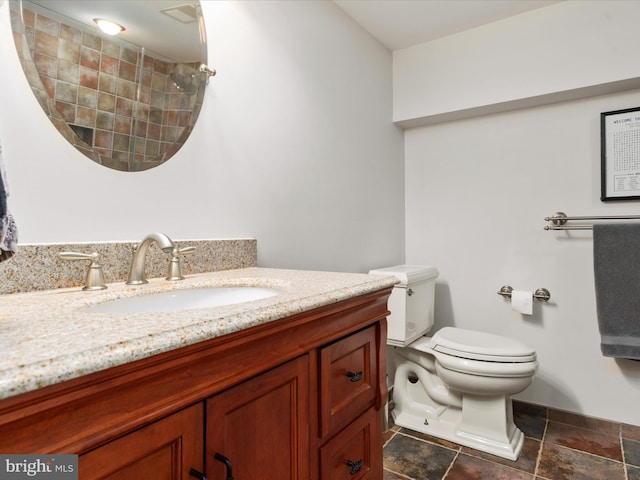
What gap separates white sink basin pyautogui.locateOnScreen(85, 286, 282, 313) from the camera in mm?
840

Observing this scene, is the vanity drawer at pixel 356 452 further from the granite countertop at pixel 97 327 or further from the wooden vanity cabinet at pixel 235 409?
the granite countertop at pixel 97 327

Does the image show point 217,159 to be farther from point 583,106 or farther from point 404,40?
point 583,106

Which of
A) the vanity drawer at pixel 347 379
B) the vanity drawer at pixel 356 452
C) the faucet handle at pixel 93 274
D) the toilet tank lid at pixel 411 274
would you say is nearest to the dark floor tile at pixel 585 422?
the toilet tank lid at pixel 411 274

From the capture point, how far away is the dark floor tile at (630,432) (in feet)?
6.00

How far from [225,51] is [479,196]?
5.56 ft

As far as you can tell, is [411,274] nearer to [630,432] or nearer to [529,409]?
[529,409]

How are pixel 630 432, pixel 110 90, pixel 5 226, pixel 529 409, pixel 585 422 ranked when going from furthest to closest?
pixel 529 409 → pixel 585 422 → pixel 630 432 → pixel 110 90 → pixel 5 226

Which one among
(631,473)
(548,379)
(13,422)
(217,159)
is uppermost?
(217,159)

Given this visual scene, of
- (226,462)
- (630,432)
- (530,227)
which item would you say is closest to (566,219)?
(530,227)

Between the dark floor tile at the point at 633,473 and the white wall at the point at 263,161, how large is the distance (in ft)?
4.68

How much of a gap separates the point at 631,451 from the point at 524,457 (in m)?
0.50

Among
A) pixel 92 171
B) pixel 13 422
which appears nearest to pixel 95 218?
pixel 92 171

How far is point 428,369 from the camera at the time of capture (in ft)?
6.60

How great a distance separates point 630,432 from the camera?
1865 mm
